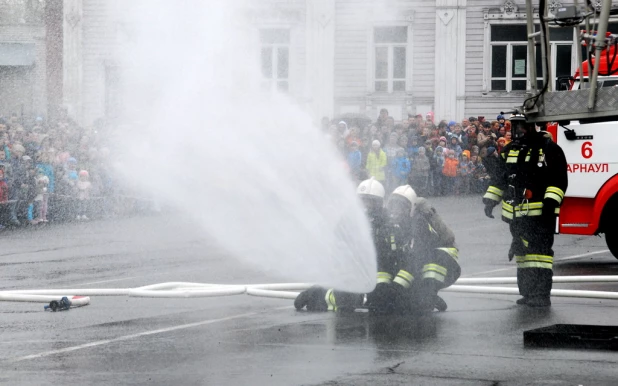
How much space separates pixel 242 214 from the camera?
13562mm

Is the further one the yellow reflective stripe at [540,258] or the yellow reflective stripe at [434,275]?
the yellow reflective stripe at [540,258]

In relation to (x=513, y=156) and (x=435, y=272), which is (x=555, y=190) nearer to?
(x=513, y=156)

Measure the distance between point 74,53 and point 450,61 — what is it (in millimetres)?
14679

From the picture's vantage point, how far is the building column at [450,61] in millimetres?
21562

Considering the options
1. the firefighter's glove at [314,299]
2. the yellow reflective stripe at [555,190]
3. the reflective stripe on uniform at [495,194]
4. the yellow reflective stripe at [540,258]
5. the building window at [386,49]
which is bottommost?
the firefighter's glove at [314,299]

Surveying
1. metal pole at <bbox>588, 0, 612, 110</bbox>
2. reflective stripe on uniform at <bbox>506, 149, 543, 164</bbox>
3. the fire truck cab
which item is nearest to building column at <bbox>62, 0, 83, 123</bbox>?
the fire truck cab

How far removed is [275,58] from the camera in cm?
1467

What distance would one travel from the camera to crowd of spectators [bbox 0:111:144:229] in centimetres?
2166

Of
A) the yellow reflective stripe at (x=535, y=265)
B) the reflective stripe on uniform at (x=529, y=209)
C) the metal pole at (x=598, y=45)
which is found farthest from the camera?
the reflective stripe on uniform at (x=529, y=209)

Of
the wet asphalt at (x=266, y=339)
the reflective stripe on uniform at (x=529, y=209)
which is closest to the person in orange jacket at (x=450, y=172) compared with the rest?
the wet asphalt at (x=266, y=339)

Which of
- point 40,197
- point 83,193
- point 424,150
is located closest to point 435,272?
point 40,197

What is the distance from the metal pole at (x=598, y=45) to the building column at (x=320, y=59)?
157 inches

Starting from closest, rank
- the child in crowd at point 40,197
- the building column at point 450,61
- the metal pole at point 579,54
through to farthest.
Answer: the metal pole at point 579,54 → the building column at point 450,61 → the child in crowd at point 40,197

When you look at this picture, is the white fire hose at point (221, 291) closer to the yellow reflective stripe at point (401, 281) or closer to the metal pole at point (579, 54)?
the yellow reflective stripe at point (401, 281)
